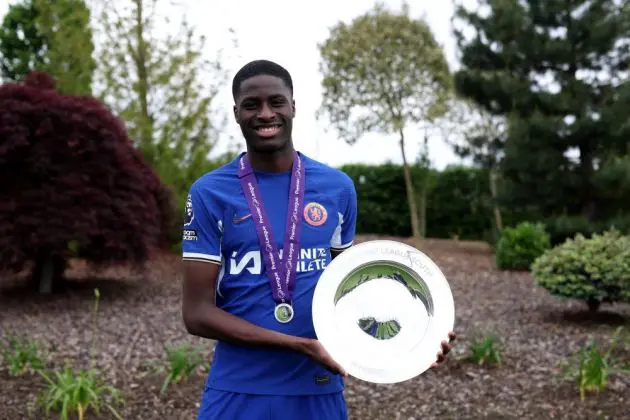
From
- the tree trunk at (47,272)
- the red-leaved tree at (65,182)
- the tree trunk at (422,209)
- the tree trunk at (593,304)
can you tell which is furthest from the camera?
the tree trunk at (422,209)

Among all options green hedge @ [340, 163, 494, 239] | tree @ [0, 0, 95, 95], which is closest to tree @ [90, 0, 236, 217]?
tree @ [0, 0, 95, 95]

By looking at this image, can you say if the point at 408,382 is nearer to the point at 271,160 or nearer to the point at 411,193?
the point at 271,160

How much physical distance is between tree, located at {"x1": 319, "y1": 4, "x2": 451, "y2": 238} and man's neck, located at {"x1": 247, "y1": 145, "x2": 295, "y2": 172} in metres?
13.9

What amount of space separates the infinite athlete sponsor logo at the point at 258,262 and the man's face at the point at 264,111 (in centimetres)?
28

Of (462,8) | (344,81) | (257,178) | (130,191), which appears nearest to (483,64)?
(462,8)

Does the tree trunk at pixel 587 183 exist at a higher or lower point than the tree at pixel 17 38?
lower

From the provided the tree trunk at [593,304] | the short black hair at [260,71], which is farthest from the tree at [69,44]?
the short black hair at [260,71]

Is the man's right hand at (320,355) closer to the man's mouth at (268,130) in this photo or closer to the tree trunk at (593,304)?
the man's mouth at (268,130)

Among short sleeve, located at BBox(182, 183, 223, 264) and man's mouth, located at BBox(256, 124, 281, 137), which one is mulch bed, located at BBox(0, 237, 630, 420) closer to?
short sleeve, located at BBox(182, 183, 223, 264)

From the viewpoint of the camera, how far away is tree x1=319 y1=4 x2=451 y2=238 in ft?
52.1

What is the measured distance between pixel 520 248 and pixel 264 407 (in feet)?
37.8

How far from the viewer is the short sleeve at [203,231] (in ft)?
6.41

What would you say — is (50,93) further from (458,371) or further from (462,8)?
(462,8)

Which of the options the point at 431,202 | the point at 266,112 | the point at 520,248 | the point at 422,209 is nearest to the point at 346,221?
the point at 266,112
